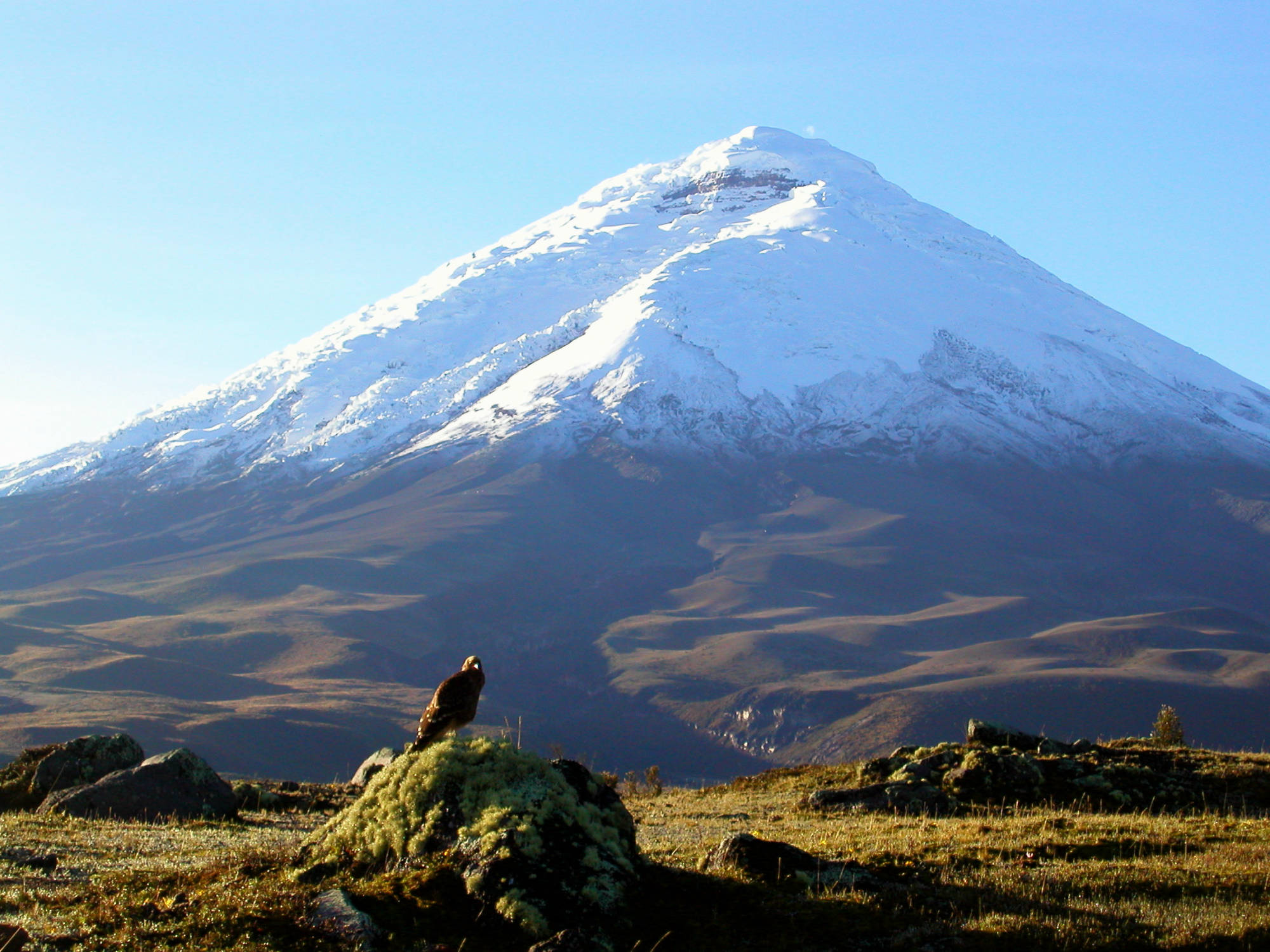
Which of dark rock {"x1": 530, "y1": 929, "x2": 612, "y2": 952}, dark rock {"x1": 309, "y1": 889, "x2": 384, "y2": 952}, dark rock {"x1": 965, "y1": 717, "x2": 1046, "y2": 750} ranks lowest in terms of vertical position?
dark rock {"x1": 965, "y1": 717, "x2": 1046, "y2": 750}

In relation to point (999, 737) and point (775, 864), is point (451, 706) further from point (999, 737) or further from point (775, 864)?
point (999, 737)

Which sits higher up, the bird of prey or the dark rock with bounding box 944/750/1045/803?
the bird of prey

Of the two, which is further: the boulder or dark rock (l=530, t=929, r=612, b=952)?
the boulder

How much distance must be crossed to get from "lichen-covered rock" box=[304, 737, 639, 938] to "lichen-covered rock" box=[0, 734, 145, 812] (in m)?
9.24

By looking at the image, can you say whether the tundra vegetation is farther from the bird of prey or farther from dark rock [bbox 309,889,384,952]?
the bird of prey

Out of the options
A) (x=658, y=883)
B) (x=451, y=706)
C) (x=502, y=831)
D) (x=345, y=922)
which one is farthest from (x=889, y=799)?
(x=345, y=922)

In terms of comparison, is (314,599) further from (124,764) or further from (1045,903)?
(1045,903)

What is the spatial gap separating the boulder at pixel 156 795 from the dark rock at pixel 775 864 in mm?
7949

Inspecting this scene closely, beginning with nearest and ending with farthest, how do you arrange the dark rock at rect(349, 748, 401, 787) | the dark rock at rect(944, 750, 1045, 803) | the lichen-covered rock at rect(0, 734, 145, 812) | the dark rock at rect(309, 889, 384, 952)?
the dark rock at rect(309, 889, 384, 952) < the dark rock at rect(944, 750, 1045, 803) < the lichen-covered rock at rect(0, 734, 145, 812) < the dark rock at rect(349, 748, 401, 787)

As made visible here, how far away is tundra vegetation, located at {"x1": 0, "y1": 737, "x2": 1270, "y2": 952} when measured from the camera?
8.40 metres

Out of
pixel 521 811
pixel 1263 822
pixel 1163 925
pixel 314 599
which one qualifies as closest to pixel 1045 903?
pixel 1163 925

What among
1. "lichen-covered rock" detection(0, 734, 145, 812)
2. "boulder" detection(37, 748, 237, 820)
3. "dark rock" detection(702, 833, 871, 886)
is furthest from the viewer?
"lichen-covered rock" detection(0, 734, 145, 812)

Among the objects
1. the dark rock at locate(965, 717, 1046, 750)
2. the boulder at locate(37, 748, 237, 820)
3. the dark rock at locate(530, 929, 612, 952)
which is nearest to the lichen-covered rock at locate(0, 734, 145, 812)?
the boulder at locate(37, 748, 237, 820)

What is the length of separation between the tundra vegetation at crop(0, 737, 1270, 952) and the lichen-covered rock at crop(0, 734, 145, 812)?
337 centimetres
